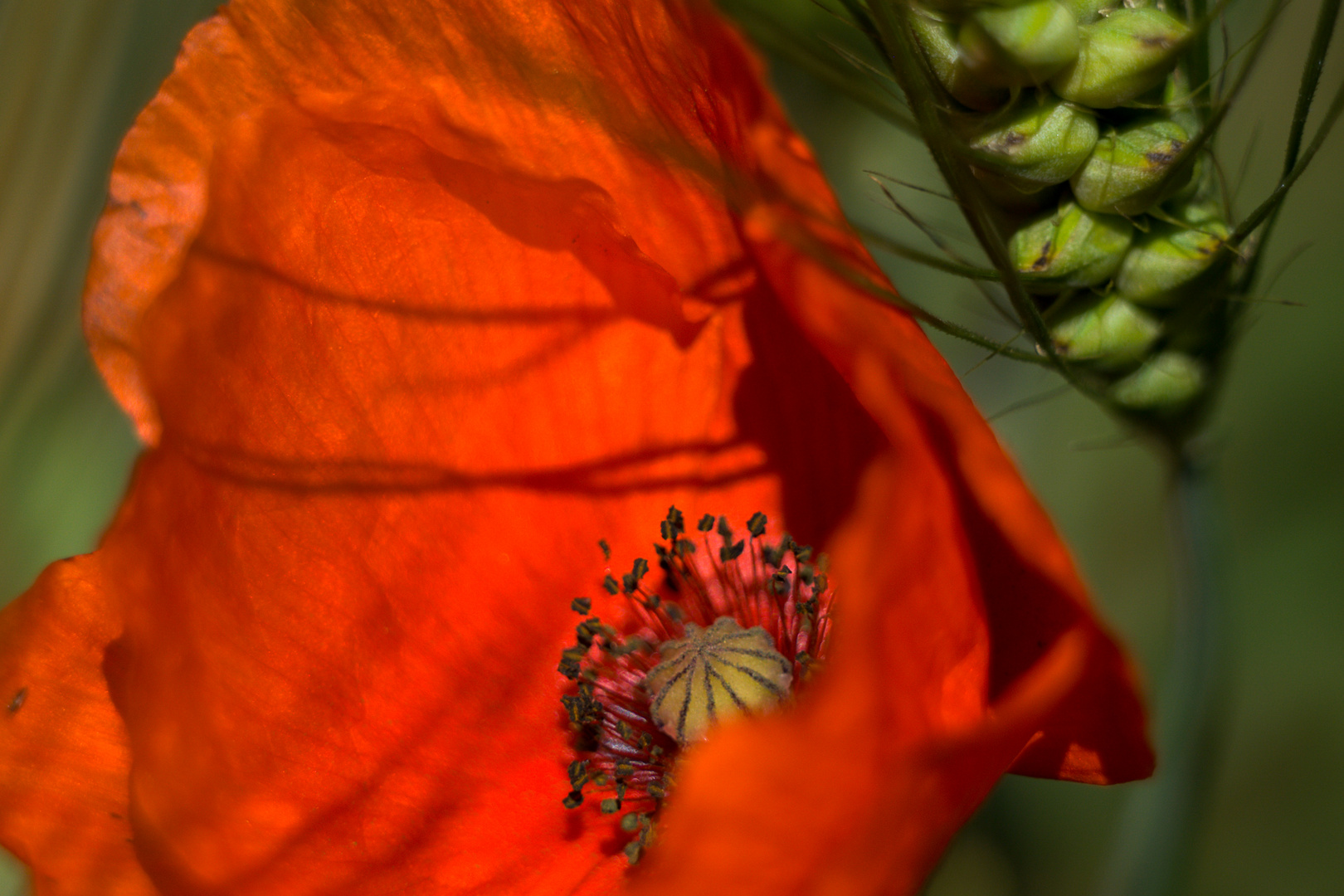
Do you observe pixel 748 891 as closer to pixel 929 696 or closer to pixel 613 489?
pixel 929 696

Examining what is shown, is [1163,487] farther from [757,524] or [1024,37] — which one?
[1024,37]

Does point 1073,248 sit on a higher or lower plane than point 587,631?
higher

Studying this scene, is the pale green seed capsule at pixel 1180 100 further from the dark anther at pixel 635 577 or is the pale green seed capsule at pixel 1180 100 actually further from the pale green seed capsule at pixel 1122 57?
the dark anther at pixel 635 577

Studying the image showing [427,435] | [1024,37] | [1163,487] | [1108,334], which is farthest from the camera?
[1163,487]

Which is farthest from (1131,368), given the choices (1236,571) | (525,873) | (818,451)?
(1236,571)

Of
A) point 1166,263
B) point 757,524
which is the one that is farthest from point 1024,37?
point 757,524

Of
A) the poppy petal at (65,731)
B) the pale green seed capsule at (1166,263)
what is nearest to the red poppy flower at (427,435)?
the poppy petal at (65,731)
